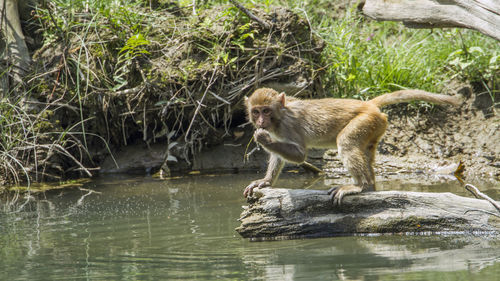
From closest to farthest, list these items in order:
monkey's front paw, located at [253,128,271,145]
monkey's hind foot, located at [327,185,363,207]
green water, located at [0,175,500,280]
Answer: green water, located at [0,175,500,280]
monkey's hind foot, located at [327,185,363,207]
monkey's front paw, located at [253,128,271,145]

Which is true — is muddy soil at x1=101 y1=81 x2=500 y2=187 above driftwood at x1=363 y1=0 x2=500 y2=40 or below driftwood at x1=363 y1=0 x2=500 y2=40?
below

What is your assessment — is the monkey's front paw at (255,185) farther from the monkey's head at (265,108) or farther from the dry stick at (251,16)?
the dry stick at (251,16)

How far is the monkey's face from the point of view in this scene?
21.9 feet

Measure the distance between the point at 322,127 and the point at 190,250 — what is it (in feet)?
7.29

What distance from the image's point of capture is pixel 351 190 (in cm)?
622

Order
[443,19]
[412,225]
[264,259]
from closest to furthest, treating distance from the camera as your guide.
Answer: [264,259] → [412,225] → [443,19]

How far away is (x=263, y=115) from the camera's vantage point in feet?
22.0

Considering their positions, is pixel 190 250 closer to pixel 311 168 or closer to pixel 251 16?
pixel 311 168

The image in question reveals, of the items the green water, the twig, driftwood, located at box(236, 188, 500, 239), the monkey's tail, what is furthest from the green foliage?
driftwood, located at box(236, 188, 500, 239)

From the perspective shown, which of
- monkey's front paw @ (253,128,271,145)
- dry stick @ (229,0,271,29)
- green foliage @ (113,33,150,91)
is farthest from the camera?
dry stick @ (229,0,271,29)

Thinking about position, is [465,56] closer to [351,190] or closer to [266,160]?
[266,160]

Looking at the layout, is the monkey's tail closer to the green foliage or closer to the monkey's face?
the monkey's face

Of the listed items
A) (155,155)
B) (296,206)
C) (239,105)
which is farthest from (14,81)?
(296,206)

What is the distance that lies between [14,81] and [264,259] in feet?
20.9
